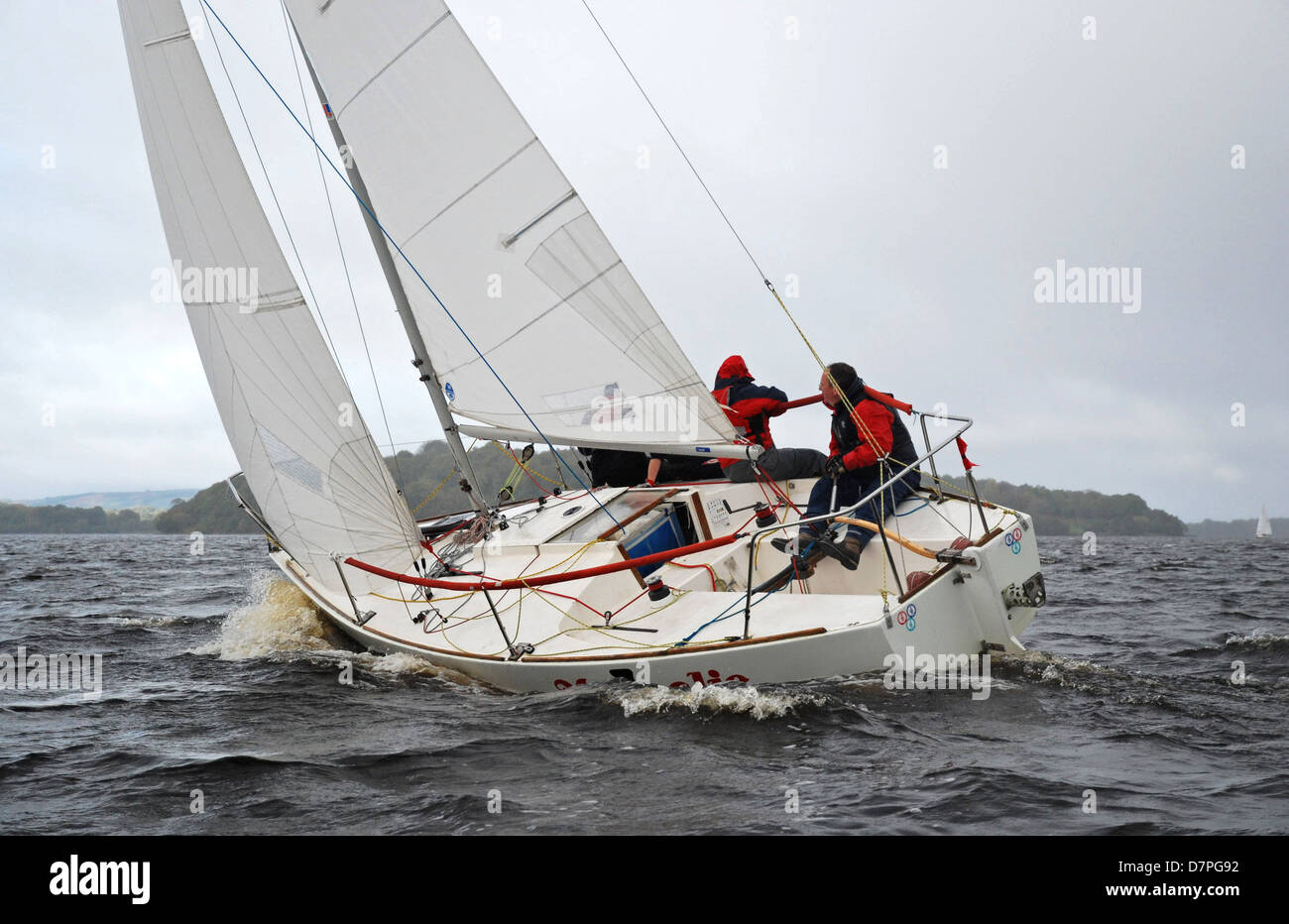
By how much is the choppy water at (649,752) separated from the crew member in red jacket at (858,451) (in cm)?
123

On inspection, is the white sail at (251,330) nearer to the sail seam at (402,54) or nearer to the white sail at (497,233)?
the white sail at (497,233)

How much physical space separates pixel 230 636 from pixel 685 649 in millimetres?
5730

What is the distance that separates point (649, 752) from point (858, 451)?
2.75 metres

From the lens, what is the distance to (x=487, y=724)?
A: 530 cm

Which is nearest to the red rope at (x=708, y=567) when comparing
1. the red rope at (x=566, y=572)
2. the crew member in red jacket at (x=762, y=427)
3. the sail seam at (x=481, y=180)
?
the red rope at (x=566, y=572)

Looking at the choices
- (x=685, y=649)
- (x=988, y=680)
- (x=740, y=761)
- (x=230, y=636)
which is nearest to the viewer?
(x=740, y=761)

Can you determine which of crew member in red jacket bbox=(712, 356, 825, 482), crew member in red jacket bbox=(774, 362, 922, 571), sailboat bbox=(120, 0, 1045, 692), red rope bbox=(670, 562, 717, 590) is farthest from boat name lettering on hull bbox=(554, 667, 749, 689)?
crew member in red jacket bbox=(712, 356, 825, 482)

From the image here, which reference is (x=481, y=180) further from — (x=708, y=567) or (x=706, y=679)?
(x=706, y=679)

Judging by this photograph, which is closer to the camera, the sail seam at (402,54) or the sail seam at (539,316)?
the sail seam at (539,316)

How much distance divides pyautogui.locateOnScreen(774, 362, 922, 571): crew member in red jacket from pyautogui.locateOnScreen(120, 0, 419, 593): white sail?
134 inches

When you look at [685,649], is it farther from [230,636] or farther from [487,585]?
[230,636]

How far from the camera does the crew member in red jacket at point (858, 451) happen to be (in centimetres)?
627

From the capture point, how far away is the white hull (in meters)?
5.10
